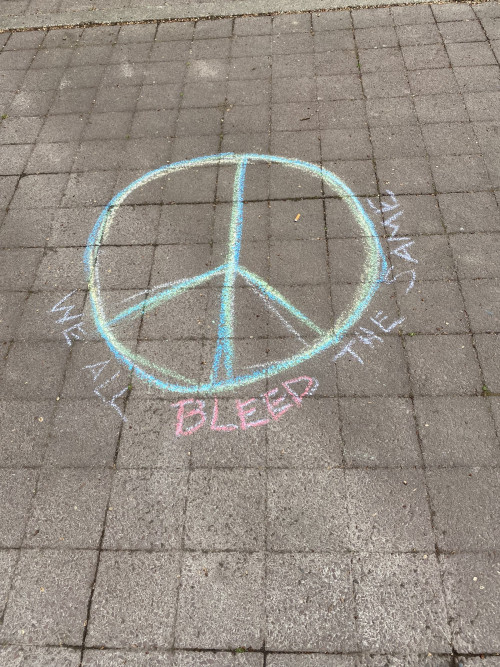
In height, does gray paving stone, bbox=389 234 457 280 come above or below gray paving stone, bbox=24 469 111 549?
above

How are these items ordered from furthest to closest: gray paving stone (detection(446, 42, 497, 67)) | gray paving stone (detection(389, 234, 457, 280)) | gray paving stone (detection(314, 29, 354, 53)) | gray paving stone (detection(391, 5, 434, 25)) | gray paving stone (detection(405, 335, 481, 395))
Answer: gray paving stone (detection(391, 5, 434, 25)), gray paving stone (detection(314, 29, 354, 53)), gray paving stone (detection(446, 42, 497, 67)), gray paving stone (detection(389, 234, 457, 280)), gray paving stone (detection(405, 335, 481, 395))

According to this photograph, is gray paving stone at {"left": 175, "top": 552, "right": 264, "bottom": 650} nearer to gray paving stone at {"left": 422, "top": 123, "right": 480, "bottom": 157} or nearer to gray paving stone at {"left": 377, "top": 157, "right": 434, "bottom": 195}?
gray paving stone at {"left": 377, "top": 157, "right": 434, "bottom": 195}

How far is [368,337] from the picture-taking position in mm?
3869

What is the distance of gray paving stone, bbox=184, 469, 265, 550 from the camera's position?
124 inches

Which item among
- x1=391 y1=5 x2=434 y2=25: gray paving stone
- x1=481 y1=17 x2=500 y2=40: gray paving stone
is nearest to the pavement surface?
x1=481 y1=17 x2=500 y2=40: gray paving stone

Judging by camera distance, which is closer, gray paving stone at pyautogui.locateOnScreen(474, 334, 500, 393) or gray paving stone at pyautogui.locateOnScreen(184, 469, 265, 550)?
gray paving stone at pyautogui.locateOnScreen(184, 469, 265, 550)

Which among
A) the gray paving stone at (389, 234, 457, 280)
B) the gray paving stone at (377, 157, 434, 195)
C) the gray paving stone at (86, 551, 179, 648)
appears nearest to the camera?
the gray paving stone at (86, 551, 179, 648)

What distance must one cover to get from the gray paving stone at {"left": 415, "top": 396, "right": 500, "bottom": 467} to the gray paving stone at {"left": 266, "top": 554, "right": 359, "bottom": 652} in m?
0.95

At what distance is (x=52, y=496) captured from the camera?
11.1 feet

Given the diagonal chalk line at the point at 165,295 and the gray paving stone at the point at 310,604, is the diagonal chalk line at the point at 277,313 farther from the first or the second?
the gray paving stone at the point at 310,604

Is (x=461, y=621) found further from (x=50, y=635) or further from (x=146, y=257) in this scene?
(x=146, y=257)


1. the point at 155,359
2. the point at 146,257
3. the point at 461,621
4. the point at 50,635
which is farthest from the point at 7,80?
the point at 461,621

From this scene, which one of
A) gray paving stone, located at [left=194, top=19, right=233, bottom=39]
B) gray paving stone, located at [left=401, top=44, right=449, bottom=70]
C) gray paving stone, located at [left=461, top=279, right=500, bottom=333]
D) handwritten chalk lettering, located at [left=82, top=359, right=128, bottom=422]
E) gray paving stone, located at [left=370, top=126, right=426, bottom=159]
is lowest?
gray paving stone, located at [left=461, top=279, right=500, bottom=333]

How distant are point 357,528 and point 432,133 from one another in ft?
13.1
